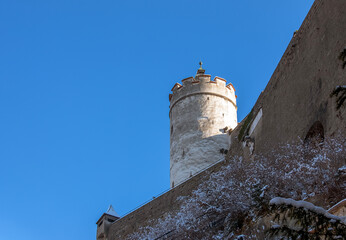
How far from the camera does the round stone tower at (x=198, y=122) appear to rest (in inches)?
994

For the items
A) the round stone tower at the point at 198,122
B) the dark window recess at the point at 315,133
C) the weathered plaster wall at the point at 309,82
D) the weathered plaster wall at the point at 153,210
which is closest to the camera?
the weathered plaster wall at the point at 309,82

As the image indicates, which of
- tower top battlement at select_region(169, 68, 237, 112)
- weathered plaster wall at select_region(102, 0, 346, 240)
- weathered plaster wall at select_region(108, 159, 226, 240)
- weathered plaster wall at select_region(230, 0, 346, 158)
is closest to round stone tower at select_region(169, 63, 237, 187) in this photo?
tower top battlement at select_region(169, 68, 237, 112)

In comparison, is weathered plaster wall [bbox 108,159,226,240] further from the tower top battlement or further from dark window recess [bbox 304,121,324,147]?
the tower top battlement

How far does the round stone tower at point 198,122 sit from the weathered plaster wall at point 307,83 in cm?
741

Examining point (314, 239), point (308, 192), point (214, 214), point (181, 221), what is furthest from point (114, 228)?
point (314, 239)

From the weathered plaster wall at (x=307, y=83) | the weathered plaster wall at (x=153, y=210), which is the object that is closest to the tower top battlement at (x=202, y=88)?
the weathered plaster wall at (x=153, y=210)

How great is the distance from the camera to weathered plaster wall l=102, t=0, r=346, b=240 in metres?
11.5

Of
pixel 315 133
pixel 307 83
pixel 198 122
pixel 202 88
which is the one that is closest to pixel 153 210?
pixel 198 122

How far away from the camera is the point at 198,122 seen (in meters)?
26.4

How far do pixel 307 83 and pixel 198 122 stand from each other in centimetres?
1347

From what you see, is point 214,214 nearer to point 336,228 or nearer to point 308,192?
point 308,192

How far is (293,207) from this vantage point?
490cm

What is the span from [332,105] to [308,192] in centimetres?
300

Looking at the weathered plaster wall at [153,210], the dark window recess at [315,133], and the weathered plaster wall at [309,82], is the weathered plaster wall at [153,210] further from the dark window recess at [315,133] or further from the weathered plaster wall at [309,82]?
the dark window recess at [315,133]
